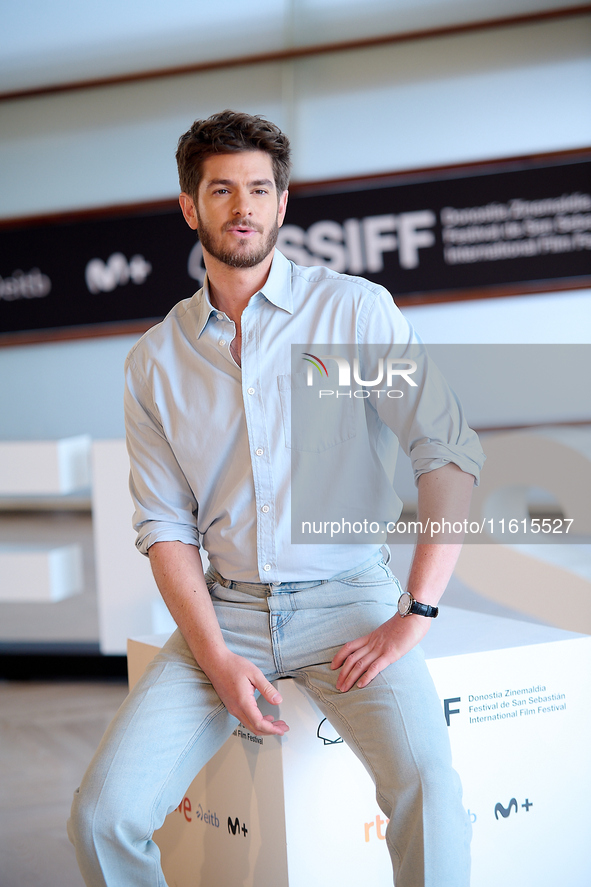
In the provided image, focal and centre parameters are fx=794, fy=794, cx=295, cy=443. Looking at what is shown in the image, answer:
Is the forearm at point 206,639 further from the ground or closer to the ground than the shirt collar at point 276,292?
closer to the ground

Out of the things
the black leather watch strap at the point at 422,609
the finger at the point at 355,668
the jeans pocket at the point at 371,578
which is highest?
the jeans pocket at the point at 371,578

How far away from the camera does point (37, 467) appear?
305 cm

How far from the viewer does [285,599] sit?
4.61 feet

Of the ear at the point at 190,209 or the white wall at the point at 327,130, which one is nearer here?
the ear at the point at 190,209

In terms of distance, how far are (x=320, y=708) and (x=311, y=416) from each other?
1.69ft

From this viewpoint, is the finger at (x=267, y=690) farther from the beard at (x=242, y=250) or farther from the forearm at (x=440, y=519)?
the beard at (x=242, y=250)

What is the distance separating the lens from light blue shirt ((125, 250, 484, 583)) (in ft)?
4.67

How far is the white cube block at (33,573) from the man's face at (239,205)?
1.95 meters

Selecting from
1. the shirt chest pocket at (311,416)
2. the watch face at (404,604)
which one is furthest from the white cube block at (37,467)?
the watch face at (404,604)

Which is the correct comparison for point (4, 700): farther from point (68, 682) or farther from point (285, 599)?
point (285, 599)

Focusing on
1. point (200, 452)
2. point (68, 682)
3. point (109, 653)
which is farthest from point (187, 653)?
point (68, 682)

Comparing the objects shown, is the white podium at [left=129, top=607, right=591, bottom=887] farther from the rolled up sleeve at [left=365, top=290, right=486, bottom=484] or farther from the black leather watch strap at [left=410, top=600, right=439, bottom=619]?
the rolled up sleeve at [left=365, top=290, right=486, bottom=484]

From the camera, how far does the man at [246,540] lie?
1222 millimetres

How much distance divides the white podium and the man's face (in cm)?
80
